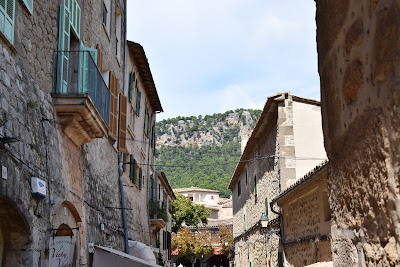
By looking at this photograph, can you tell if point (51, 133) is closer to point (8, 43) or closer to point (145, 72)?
point (8, 43)

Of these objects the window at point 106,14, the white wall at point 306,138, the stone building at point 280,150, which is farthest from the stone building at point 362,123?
the white wall at point 306,138

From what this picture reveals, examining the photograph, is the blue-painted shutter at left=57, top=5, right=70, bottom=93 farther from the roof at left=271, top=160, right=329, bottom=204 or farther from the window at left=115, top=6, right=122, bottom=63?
the window at left=115, top=6, right=122, bottom=63

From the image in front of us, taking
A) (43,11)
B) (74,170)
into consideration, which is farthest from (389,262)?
(74,170)

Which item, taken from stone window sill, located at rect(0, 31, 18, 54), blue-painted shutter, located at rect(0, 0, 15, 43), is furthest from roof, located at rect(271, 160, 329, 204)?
blue-painted shutter, located at rect(0, 0, 15, 43)

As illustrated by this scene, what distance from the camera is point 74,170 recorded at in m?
9.29

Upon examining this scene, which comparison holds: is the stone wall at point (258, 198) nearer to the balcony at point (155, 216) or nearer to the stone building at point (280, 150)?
the stone building at point (280, 150)

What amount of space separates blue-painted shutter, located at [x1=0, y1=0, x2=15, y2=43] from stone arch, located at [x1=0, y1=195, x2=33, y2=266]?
233 centimetres

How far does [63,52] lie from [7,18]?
8.16 feet

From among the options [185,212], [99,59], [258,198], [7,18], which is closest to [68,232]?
[7,18]

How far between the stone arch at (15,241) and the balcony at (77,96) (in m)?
2.36

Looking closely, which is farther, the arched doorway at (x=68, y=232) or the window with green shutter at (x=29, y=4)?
the arched doorway at (x=68, y=232)

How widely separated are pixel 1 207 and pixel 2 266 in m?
1.01

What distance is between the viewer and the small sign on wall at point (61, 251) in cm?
758

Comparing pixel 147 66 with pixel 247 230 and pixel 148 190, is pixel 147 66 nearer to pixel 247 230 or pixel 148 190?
pixel 148 190
